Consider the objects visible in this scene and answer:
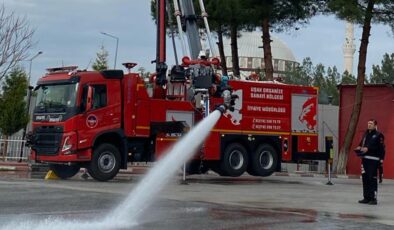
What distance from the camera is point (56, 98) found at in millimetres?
21016

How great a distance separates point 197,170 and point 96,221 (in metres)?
12.9

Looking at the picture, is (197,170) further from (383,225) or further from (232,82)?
Answer: (383,225)

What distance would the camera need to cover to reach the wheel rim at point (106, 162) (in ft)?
68.5

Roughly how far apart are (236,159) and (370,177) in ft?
27.5

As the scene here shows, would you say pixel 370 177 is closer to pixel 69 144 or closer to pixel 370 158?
pixel 370 158

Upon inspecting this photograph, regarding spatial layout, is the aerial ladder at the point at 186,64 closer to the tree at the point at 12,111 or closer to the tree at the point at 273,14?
the tree at the point at 273,14

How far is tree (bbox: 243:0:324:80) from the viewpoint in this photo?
32000 mm

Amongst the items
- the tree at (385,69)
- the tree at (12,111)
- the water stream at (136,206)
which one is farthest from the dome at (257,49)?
the water stream at (136,206)

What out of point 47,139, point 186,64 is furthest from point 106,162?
point 186,64

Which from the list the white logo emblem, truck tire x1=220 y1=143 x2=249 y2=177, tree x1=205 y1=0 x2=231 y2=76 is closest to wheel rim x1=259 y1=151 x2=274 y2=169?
truck tire x1=220 y1=143 x2=249 y2=177

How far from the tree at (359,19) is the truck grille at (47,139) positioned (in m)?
14.6

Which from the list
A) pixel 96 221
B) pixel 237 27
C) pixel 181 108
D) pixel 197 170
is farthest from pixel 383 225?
pixel 237 27

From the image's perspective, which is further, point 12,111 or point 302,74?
point 302,74

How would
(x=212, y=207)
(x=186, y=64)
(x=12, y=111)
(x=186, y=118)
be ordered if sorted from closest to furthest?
(x=212, y=207), (x=186, y=64), (x=186, y=118), (x=12, y=111)
